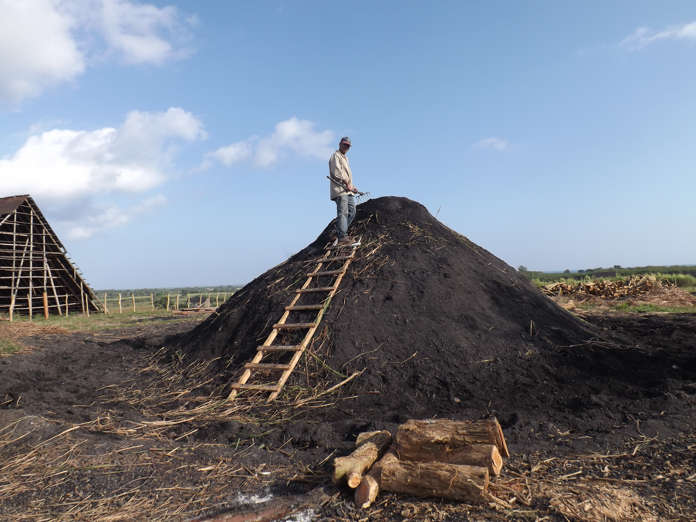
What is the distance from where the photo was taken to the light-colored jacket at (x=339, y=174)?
304 inches

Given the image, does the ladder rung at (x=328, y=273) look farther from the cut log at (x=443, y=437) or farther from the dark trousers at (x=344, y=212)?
the cut log at (x=443, y=437)

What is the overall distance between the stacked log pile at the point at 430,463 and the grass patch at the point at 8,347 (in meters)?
9.81

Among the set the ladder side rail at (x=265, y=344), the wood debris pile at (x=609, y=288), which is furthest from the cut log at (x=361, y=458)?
the wood debris pile at (x=609, y=288)

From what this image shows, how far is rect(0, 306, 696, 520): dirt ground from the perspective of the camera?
10.0ft

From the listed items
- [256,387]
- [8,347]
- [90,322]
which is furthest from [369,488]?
[90,322]

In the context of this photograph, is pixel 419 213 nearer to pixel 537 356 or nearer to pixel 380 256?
pixel 380 256

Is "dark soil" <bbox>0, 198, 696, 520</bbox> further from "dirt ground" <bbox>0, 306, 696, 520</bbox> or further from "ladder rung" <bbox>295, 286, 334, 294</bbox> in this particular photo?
"ladder rung" <bbox>295, 286, 334, 294</bbox>

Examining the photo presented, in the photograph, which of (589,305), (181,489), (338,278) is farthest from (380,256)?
(589,305)

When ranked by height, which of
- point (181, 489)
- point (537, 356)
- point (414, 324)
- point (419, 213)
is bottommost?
point (181, 489)

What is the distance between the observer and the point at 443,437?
137 inches

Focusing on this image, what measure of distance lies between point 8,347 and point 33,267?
12.7 metres

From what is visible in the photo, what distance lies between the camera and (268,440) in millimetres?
4414

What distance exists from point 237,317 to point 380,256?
2.65 meters

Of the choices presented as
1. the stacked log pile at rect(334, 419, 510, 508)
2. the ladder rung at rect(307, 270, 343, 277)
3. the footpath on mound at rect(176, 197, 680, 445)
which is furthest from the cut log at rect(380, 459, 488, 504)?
the ladder rung at rect(307, 270, 343, 277)
